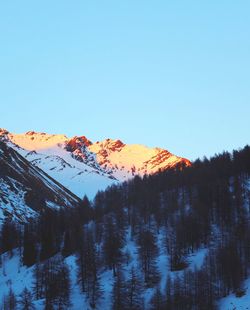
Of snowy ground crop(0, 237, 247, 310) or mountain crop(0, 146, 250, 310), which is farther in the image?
mountain crop(0, 146, 250, 310)

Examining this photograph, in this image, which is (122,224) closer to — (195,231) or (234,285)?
(195,231)

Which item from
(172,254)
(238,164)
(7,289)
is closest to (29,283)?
(7,289)

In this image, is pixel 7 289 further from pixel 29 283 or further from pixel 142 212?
pixel 142 212

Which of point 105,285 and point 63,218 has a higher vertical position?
point 63,218

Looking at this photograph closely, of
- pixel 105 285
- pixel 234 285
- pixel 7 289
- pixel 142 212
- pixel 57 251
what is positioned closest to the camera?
pixel 234 285

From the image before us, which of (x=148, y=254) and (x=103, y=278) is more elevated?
(x=148, y=254)

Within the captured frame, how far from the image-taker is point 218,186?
6683 inches

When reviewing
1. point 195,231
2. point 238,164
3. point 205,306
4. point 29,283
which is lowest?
point 205,306

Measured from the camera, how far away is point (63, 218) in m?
192

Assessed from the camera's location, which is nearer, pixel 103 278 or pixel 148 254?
pixel 148 254

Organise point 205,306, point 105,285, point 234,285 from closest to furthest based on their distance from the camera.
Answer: point 205,306, point 234,285, point 105,285

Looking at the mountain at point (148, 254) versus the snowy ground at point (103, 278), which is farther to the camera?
the mountain at point (148, 254)

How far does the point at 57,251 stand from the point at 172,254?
145ft

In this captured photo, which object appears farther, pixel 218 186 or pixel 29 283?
pixel 218 186
